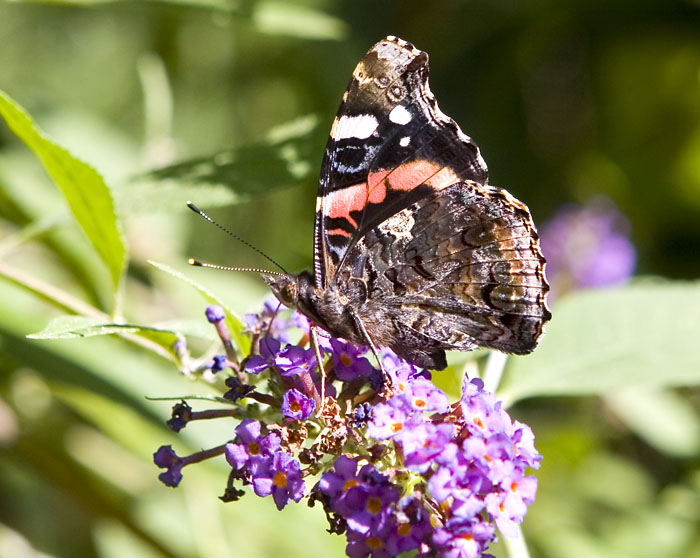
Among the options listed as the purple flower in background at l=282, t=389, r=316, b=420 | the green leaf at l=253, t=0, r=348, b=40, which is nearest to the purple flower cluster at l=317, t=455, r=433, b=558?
the purple flower in background at l=282, t=389, r=316, b=420

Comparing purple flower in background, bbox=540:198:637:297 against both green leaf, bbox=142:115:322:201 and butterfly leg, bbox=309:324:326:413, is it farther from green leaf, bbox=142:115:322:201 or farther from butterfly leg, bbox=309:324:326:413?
butterfly leg, bbox=309:324:326:413

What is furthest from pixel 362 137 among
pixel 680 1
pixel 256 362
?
pixel 680 1

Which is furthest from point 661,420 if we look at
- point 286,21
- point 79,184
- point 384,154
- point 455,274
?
point 79,184

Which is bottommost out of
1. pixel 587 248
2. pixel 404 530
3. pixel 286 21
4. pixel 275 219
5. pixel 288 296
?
pixel 404 530

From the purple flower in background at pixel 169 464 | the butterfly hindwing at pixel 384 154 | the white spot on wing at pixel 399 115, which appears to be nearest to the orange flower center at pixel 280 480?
the purple flower in background at pixel 169 464

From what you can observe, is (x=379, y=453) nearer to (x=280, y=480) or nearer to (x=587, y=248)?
(x=280, y=480)

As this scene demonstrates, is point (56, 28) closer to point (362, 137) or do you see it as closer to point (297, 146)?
point (297, 146)

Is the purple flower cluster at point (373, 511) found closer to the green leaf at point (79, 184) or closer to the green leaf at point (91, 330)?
the green leaf at point (91, 330)
